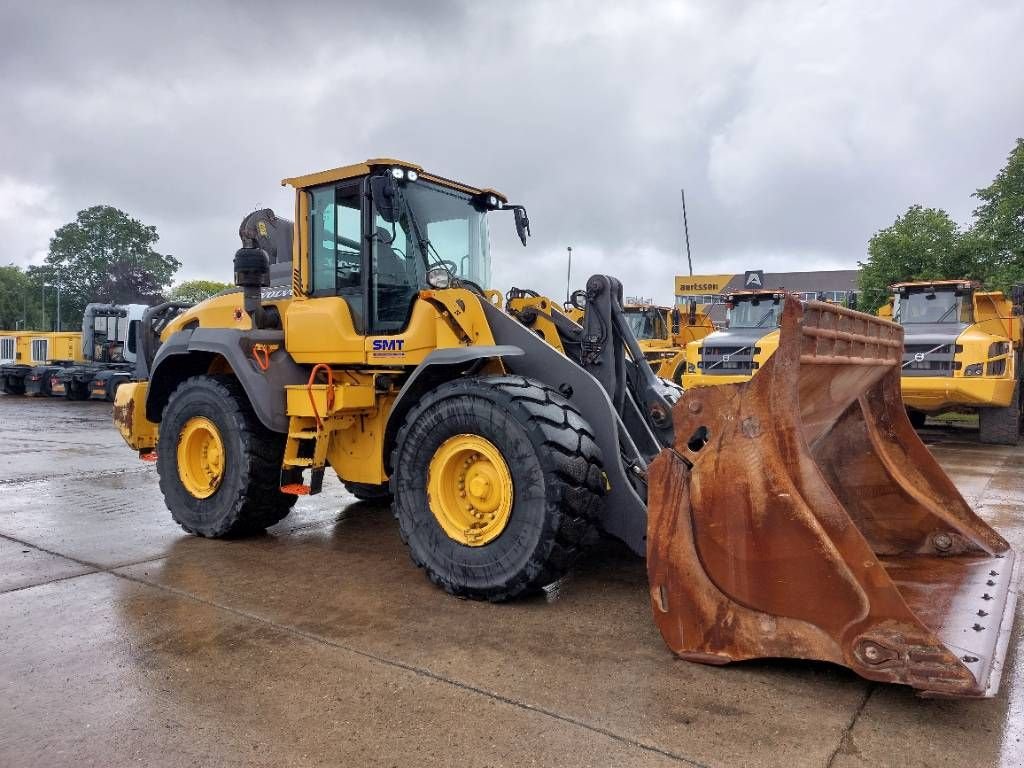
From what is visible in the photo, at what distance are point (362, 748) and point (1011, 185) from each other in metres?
32.5

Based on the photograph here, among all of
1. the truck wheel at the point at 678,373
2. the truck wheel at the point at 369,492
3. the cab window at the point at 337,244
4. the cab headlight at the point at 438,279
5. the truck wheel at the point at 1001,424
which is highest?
the cab window at the point at 337,244

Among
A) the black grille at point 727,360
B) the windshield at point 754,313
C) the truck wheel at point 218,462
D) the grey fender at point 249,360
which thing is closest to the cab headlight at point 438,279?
the grey fender at point 249,360

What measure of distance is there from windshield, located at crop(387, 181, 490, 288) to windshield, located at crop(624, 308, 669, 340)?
406 inches

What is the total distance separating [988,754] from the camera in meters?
2.48

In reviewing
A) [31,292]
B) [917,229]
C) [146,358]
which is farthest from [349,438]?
[31,292]

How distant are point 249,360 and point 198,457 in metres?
1.02

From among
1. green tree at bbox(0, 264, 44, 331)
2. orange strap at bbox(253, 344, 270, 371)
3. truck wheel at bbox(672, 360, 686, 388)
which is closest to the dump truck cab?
truck wheel at bbox(672, 360, 686, 388)

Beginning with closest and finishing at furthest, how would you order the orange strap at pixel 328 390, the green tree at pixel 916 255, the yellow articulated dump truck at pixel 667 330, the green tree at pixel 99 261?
the orange strap at pixel 328 390 < the yellow articulated dump truck at pixel 667 330 < the green tree at pixel 916 255 < the green tree at pixel 99 261

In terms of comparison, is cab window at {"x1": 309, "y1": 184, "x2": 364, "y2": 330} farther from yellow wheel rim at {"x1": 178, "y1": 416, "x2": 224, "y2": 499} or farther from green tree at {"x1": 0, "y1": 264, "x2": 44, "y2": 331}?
green tree at {"x1": 0, "y1": 264, "x2": 44, "y2": 331}

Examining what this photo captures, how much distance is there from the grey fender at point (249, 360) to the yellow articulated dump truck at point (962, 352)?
726cm

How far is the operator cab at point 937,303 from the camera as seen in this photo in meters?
11.2

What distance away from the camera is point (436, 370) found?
4.47m

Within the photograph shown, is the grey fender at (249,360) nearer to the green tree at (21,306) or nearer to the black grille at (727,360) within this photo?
the black grille at (727,360)

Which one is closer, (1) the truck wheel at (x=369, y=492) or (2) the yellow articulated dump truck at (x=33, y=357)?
(1) the truck wheel at (x=369, y=492)
